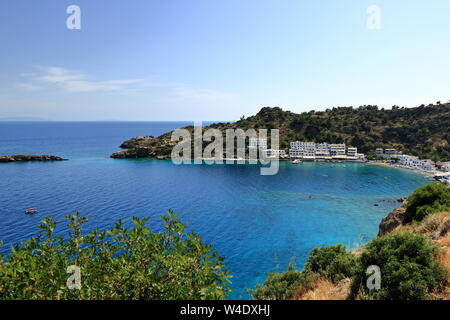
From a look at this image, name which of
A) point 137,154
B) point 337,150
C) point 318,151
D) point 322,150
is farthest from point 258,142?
point 137,154

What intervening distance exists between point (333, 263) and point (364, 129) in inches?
4316

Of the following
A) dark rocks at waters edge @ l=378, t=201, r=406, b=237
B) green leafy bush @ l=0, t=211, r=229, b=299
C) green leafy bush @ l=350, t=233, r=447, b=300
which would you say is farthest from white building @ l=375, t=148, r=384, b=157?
green leafy bush @ l=0, t=211, r=229, b=299

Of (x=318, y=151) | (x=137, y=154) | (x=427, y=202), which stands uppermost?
(x=318, y=151)

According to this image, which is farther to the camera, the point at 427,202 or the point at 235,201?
the point at 235,201

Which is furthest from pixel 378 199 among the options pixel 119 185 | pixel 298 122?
pixel 298 122

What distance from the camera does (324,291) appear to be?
10.9m

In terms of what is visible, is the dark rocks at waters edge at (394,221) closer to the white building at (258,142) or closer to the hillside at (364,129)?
the white building at (258,142)

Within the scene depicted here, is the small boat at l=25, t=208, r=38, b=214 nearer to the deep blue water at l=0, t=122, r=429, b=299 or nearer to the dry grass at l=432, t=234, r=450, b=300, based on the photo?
the deep blue water at l=0, t=122, r=429, b=299

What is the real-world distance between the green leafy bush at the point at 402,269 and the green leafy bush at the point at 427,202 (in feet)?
46.2

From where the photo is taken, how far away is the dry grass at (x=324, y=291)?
9.77m

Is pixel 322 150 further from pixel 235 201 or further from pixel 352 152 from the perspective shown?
pixel 235 201

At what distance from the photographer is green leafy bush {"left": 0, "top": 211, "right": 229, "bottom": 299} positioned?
564cm
